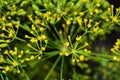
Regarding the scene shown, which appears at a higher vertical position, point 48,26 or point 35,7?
point 35,7

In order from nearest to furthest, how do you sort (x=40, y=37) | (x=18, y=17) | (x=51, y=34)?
(x=40, y=37) → (x=18, y=17) → (x=51, y=34)

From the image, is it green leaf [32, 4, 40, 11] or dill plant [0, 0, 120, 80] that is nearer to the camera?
dill plant [0, 0, 120, 80]

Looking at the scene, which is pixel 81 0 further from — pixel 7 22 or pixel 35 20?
pixel 7 22

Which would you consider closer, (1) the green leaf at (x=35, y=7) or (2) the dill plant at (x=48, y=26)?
(2) the dill plant at (x=48, y=26)

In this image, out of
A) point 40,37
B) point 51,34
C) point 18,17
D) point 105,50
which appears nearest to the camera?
point 40,37

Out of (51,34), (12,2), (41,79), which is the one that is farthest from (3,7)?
(41,79)

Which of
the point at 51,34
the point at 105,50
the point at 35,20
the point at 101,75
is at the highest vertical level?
the point at 35,20

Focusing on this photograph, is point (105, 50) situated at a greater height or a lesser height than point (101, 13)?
lesser

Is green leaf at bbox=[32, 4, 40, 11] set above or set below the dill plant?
above

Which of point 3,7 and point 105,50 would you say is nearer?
point 3,7

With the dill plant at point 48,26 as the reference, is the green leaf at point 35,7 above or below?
above
